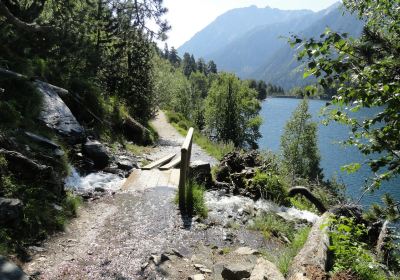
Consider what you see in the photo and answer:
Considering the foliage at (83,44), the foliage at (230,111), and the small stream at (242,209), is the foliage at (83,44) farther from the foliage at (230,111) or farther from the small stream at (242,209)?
the foliage at (230,111)

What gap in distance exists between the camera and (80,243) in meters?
7.61

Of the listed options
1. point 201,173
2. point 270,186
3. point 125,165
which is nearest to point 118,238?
point 201,173

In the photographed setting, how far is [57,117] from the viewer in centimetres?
1292

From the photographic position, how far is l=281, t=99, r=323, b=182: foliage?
63.4 m

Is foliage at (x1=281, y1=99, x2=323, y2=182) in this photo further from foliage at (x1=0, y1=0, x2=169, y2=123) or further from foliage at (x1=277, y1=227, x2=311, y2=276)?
foliage at (x1=277, y1=227, x2=311, y2=276)

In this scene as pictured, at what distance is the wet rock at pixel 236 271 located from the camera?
6.37 m

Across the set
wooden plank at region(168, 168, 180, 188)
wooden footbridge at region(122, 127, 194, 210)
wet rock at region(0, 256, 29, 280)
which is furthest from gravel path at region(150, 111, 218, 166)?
wet rock at region(0, 256, 29, 280)

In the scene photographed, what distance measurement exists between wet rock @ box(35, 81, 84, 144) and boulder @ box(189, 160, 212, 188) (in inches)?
159

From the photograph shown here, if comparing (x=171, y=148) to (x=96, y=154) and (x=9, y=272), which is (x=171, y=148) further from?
(x=9, y=272)

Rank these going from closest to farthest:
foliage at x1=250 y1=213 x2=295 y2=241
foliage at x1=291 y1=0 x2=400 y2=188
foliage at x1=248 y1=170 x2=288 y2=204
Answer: foliage at x1=291 y1=0 x2=400 y2=188, foliage at x1=250 y1=213 x2=295 y2=241, foliage at x1=248 y1=170 x2=288 y2=204

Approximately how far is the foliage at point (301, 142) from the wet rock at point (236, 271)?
189 ft

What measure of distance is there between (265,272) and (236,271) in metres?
0.61

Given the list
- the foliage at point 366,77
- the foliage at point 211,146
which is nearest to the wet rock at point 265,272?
the foliage at point 366,77

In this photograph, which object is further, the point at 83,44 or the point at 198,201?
the point at 83,44
